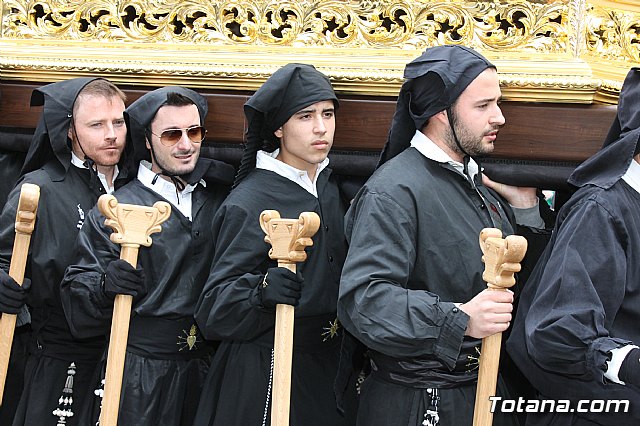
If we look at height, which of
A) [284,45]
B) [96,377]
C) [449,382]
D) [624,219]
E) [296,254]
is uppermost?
[284,45]

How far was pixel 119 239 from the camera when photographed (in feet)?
13.5

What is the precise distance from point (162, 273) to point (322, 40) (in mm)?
1169

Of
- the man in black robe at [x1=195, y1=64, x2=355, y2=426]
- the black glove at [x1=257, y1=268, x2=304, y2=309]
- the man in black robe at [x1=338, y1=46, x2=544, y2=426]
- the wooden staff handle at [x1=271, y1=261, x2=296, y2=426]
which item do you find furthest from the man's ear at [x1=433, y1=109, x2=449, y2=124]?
the wooden staff handle at [x1=271, y1=261, x2=296, y2=426]

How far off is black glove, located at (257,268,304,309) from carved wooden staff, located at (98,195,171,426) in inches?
18.1

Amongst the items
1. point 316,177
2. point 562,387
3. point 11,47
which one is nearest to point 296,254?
point 316,177

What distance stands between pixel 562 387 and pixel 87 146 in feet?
7.29

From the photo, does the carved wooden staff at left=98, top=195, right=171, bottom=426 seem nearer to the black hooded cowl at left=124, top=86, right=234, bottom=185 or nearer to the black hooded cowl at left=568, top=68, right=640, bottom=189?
the black hooded cowl at left=124, top=86, right=234, bottom=185

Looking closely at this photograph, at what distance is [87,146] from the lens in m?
4.82

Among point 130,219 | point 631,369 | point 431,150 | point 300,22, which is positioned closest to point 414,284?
point 431,150

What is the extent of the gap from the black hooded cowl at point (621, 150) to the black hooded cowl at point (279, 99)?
116 centimetres

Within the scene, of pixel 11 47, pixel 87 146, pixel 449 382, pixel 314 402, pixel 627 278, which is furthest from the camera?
pixel 11 47

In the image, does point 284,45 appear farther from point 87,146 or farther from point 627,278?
point 627,278

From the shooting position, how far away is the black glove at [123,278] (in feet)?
13.6

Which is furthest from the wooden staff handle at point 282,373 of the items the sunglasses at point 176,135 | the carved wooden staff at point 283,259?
the sunglasses at point 176,135
